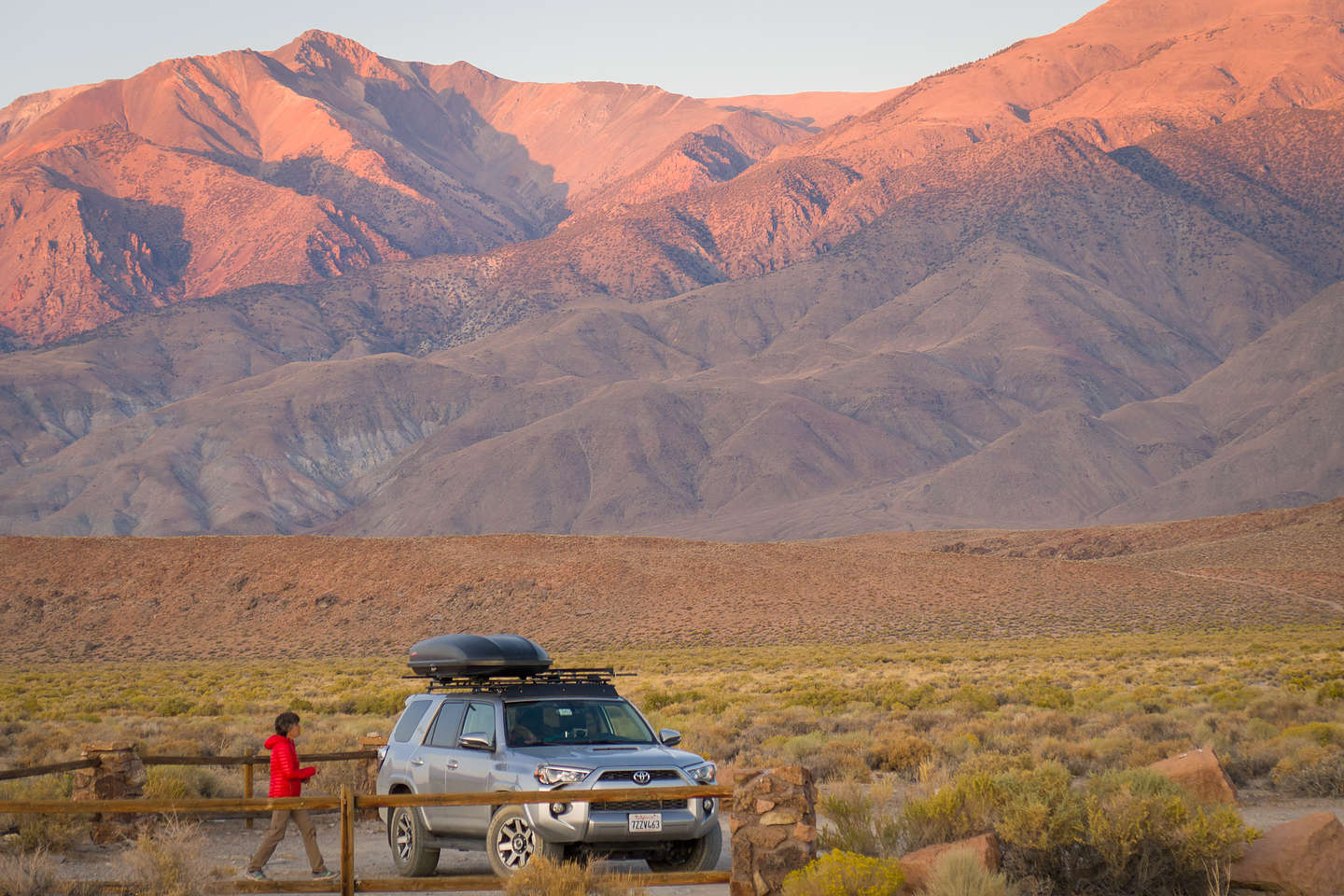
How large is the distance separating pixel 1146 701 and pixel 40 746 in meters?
18.8

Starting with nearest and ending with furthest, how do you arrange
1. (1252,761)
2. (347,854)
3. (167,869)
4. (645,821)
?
1. (347,854)
2. (167,869)
3. (645,821)
4. (1252,761)

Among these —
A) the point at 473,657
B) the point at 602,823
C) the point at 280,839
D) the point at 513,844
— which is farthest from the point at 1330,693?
the point at 280,839

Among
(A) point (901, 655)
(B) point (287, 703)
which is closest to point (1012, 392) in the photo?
(A) point (901, 655)

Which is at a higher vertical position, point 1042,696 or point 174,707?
point 174,707

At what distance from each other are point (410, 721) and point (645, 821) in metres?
3.33

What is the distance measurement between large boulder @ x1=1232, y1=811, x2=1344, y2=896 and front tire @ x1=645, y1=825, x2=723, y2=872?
4.07m

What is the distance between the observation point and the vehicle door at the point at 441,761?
12172 mm

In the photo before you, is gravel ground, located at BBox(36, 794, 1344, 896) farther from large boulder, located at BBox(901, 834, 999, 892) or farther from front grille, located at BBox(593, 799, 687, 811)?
large boulder, located at BBox(901, 834, 999, 892)

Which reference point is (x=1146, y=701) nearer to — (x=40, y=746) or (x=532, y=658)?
(x=532, y=658)

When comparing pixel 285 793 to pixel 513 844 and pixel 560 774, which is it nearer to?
pixel 513 844

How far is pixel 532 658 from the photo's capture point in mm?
14234

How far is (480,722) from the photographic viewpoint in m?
12.4

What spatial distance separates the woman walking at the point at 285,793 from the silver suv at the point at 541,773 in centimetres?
82

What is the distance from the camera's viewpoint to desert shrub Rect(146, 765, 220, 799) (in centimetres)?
1551
